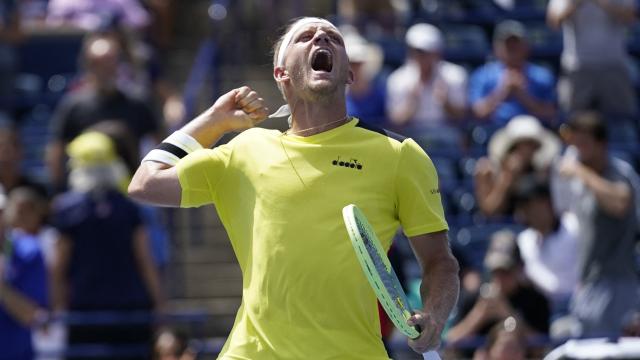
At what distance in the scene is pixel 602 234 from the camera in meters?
9.23

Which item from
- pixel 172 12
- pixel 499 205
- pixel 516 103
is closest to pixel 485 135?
pixel 516 103

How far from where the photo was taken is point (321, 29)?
496cm

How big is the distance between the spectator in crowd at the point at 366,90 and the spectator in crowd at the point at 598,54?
1532mm

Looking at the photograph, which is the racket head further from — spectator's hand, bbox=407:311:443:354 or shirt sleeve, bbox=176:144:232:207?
shirt sleeve, bbox=176:144:232:207

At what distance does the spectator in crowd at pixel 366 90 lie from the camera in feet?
37.1

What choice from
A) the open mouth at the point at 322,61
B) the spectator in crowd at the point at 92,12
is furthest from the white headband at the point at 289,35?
the spectator in crowd at the point at 92,12

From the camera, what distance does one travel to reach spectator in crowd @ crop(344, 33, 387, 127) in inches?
445

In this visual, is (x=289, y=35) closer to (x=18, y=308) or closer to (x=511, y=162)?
A: (x=18, y=308)

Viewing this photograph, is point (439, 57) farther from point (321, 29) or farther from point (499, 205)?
point (321, 29)

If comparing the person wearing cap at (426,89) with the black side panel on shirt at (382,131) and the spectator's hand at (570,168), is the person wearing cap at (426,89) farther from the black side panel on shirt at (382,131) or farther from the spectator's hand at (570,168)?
the black side panel on shirt at (382,131)

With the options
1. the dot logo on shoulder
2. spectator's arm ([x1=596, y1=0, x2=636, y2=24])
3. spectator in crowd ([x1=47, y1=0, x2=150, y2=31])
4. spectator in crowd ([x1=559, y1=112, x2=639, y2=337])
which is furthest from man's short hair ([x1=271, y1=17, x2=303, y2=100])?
spectator in crowd ([x1=47, y1=0, x2=150, y2=31])

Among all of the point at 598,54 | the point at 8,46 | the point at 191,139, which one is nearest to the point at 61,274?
the point at 8,46

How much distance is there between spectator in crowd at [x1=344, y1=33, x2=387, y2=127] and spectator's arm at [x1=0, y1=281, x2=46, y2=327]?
10.1 feet

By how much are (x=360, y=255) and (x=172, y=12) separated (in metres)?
10.9
